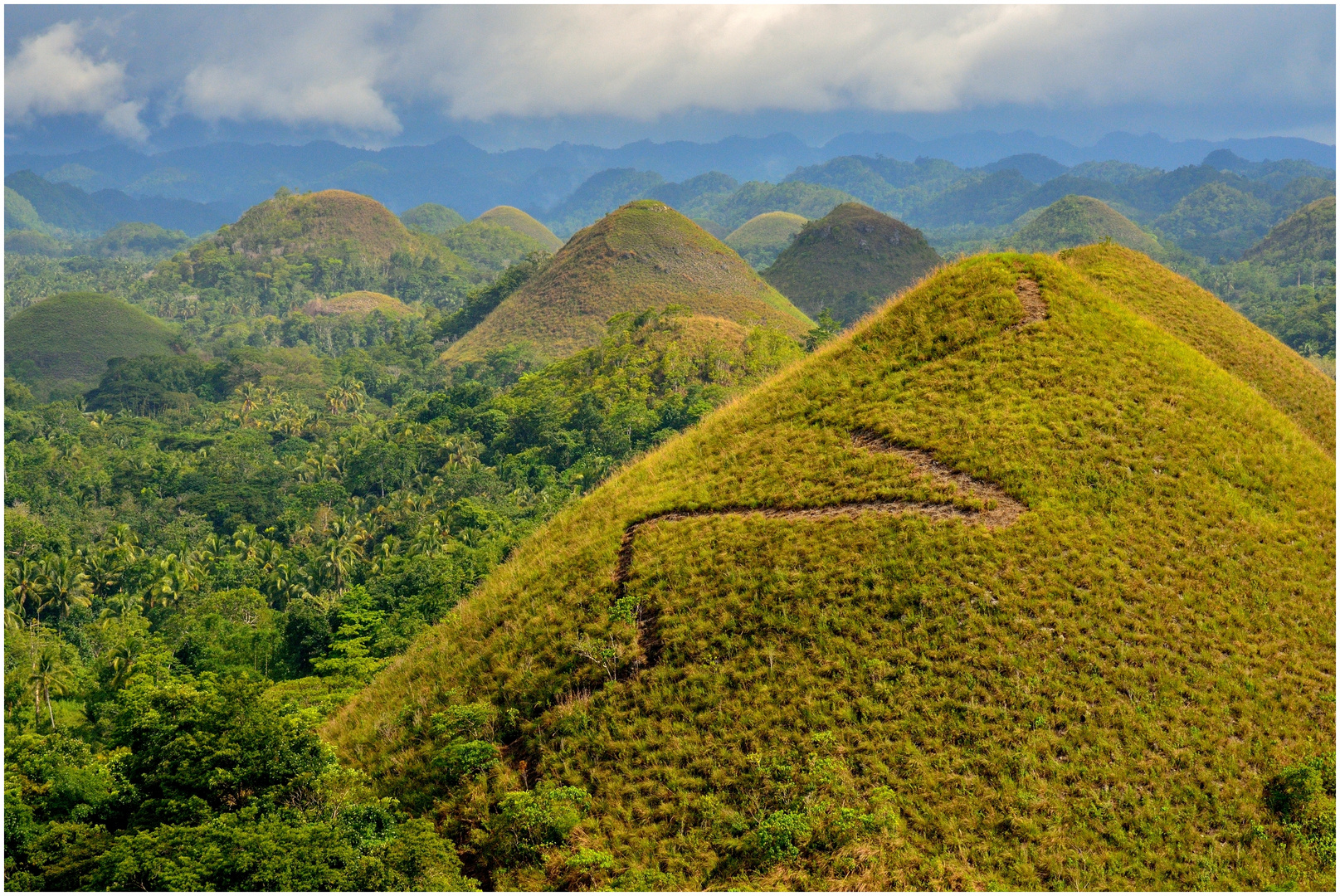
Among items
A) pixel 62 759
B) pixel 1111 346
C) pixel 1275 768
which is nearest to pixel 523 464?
pixel 62 759

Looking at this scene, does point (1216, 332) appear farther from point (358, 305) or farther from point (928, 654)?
point (358, 305)

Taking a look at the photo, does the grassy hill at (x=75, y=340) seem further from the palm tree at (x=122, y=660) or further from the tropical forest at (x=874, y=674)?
the tropical forest at (x=874, y=674)

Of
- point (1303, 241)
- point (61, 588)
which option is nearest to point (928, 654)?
point (61, 588)

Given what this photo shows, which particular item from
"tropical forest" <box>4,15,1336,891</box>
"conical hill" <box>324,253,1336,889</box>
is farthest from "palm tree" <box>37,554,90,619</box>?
"conical hill" <box>324,253,1336,889</box>

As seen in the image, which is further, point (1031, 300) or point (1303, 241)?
point (1303, 241)

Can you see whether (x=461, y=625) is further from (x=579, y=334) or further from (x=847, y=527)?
(x=579, y=334)

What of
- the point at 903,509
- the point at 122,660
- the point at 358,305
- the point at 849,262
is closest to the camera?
the point at 903,509

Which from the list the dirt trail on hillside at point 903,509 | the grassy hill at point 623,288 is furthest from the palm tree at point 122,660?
the grassy hill at point 623,288
